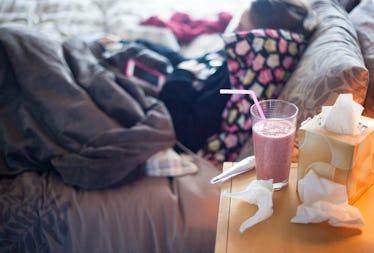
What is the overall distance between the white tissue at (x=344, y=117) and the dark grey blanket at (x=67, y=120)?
0.61 m

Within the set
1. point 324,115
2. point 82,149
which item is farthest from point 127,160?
point 324,115

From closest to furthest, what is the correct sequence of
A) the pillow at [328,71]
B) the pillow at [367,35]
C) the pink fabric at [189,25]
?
1. the pillow at [328,71]
2. the pillow at [367,35]
3. the pink fabric at [189,25]

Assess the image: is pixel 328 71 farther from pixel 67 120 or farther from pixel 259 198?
pixel 67 120

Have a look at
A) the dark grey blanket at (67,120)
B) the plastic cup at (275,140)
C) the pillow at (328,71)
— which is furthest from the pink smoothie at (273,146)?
the dark grey blanket at (67,120)

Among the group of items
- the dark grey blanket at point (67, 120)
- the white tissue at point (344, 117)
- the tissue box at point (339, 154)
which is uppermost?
the white tissue at point (344, 117)

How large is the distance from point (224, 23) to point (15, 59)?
3.20ft

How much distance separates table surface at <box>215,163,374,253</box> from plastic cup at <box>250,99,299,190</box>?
0.05 m

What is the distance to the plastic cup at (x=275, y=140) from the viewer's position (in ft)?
2.70

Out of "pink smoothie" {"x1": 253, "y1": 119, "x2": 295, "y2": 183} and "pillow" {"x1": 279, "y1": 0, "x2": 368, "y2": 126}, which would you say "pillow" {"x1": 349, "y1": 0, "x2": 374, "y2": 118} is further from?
"pink smoothie" {"x1": 253, "y1": 119, "x2": 295, "y2": 183}

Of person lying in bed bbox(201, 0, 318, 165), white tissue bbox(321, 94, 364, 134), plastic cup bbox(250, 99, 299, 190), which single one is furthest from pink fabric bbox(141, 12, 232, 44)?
white tissue bbox(321, 94, 364, 134)

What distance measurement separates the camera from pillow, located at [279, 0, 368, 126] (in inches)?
37.9

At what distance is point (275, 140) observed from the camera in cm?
82

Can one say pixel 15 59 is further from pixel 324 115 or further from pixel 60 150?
pixel 324 115

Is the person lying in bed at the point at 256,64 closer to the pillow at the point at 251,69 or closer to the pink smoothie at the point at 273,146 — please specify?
the pillow at the point at 251,69
